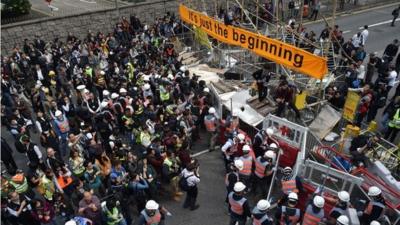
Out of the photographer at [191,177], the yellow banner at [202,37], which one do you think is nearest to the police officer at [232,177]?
the photographer at [191,177]

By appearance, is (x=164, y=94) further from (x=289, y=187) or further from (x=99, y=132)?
(x=289, y=187)

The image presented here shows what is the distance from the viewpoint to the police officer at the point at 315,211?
264 inches

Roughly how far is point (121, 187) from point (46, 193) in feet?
5.32

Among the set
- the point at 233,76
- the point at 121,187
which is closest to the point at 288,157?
the point at 121,187

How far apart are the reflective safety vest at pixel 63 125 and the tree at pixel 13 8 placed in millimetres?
13382

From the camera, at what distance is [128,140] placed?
10680 millimetres

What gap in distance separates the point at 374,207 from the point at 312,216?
4.04 ft

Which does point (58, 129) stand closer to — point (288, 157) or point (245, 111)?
point (245, 111)

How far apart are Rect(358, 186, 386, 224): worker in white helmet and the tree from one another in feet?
68.4

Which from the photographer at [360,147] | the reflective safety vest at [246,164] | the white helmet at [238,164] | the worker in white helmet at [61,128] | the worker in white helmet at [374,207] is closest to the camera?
the worker in white helmet at [374,207]

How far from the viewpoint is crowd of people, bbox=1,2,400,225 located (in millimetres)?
7246

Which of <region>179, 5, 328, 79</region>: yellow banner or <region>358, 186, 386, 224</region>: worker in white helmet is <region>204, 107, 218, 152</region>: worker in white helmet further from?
<region>358, 186, 386, 224</region>: worker in white helmet

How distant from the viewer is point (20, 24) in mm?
18672

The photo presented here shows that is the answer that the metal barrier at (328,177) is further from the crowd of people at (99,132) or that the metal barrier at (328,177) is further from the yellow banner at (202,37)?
the yellow banner at (202,37)
